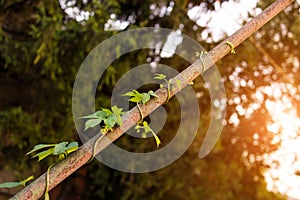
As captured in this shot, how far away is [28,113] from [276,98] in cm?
152

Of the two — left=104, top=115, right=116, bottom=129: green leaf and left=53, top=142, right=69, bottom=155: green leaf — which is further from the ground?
left=104, top=115, right=116, bottom=129: green leaf

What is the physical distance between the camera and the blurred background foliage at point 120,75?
2266mm

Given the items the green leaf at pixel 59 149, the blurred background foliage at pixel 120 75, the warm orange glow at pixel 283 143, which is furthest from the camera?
the warm orange glow at pixel 283 143

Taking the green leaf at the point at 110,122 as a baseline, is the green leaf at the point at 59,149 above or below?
below

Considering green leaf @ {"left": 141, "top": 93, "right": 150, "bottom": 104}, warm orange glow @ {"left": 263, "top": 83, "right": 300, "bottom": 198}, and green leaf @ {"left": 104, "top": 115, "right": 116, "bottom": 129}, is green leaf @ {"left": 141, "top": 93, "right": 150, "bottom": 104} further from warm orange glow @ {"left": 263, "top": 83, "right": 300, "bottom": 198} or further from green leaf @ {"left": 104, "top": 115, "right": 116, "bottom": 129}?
warm orange glow @ {"left": 263, "top": 83, "right": 300, "bottom": 198}

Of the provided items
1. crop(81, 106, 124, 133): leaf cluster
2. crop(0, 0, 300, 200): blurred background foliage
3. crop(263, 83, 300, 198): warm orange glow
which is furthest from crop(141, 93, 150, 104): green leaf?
crop(263, 83, 300, 198): warm orange glow

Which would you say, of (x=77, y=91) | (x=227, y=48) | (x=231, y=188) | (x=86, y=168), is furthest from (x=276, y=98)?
(x=227, y=48)

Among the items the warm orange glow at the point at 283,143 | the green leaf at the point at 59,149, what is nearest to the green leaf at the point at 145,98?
the green leaf at the point at 59,149

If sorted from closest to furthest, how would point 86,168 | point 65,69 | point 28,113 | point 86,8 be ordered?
point 86,8 → point 65,69 → point 28,113 → point 86,168

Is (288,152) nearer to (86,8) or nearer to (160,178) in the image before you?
(160,178)

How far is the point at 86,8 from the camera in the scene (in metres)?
2.25

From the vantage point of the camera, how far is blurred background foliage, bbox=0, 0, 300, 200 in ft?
7.43

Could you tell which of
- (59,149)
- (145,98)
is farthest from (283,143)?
(59,149)

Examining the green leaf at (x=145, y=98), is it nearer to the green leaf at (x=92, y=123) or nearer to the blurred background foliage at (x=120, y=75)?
the green leaf at (x=92, y=123)
